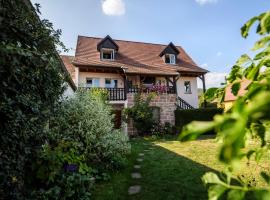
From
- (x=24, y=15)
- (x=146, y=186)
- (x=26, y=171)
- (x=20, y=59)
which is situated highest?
(x=24, y=15)

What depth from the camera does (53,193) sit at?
159 inches

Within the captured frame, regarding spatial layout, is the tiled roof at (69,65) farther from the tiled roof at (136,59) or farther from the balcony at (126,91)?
the balcony at (126,91)

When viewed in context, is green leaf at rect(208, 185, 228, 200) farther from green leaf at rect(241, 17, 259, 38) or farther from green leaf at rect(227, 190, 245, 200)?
green leaf at rect(241, 17, 259, 38)

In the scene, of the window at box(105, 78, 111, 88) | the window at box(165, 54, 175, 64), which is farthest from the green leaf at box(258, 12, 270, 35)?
the window at box(165, 54, 175, 64)

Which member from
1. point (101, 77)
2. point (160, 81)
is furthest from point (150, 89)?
point (101, 77)

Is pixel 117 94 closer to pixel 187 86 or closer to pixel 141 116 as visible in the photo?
pixel 141 116

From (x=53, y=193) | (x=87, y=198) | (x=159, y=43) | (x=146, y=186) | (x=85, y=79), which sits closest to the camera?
(x=53, y=193)

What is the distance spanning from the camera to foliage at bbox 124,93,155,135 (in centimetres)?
1708

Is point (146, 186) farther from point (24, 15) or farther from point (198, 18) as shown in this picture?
point (198, 18)

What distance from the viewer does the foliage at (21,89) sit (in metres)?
2.68

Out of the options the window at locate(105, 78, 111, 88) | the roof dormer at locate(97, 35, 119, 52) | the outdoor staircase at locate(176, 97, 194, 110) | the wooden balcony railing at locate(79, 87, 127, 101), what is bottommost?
the outdoor staircase at locate(176, 97, 194, 110)

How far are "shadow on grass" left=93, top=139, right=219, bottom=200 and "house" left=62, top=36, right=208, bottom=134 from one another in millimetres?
9834

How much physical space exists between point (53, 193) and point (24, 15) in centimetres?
286

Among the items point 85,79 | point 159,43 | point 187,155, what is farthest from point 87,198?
point 159,43
